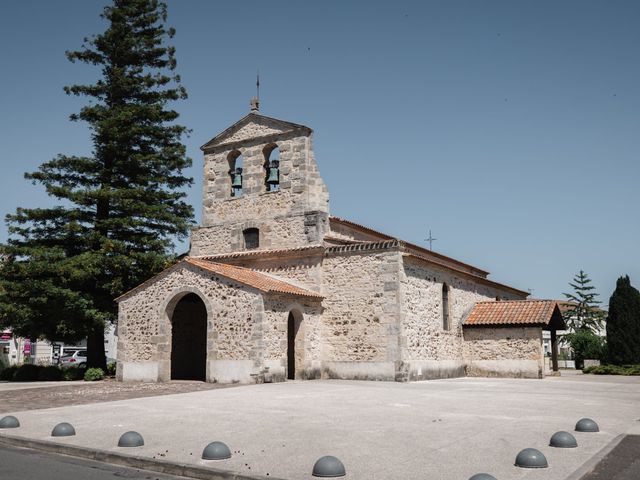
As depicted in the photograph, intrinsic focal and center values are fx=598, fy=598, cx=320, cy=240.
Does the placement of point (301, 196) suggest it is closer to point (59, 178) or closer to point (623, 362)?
point (59, 178)

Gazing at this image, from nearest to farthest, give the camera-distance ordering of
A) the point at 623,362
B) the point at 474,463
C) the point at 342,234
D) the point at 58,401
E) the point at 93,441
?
the point at 474,463 < the point at 93,441 < the point at 58,401 < the point at 342,234 < the point at 623,362

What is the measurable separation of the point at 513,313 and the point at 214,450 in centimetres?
2112

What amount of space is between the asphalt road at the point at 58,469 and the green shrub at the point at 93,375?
16.2 m

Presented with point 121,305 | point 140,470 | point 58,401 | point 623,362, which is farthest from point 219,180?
point 623,362

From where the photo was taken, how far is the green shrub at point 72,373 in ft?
80.9

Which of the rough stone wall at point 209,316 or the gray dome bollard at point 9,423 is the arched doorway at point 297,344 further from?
the gray dome bollard at point 9,423

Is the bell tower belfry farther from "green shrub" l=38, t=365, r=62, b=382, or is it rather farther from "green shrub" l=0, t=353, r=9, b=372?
"green shrub" l=0, t=353, r=9, b=372

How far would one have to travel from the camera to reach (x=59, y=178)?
26406mm

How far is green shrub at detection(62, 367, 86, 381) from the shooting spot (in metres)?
24.7

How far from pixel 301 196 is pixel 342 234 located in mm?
2865

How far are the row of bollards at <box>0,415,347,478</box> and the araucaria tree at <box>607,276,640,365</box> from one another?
28.3 meters

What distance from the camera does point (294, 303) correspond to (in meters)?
21.4

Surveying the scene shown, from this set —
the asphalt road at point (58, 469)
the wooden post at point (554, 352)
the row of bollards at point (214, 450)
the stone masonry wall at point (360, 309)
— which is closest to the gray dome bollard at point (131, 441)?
the row of bollards at point (214, 450)

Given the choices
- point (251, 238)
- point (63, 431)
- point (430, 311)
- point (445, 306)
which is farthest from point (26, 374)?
point (63, 431)
